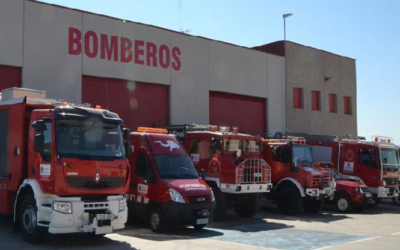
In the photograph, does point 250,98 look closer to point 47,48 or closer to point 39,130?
point 47,48

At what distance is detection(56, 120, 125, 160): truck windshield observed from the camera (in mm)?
10273

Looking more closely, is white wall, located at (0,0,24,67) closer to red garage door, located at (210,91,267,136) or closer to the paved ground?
the paved ground

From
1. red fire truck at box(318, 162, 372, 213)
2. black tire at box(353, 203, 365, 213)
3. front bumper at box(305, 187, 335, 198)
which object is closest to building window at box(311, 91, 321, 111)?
red fire truck at box(318, 162, 372, 213)

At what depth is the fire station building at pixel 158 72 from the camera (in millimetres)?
18047

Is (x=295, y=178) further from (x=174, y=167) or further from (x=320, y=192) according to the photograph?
(x=174, y=167)

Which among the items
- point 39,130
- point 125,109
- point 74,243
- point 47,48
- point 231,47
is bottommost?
point 74,243

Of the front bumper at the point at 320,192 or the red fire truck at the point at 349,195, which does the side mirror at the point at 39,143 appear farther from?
the red fire truck at the point at 349,195

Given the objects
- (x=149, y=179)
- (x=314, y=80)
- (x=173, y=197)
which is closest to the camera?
(x=173, y=197)

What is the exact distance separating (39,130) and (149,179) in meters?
4.07

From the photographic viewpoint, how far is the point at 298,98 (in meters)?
30.2

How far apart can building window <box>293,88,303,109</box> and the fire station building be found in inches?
2.5

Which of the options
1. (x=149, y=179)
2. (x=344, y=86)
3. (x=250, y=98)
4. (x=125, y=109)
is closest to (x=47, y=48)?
(x=125, y=109)

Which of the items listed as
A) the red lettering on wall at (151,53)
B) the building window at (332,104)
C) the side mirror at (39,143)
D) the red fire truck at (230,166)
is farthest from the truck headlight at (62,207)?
the building window at (332,104)

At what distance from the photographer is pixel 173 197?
1255cm
